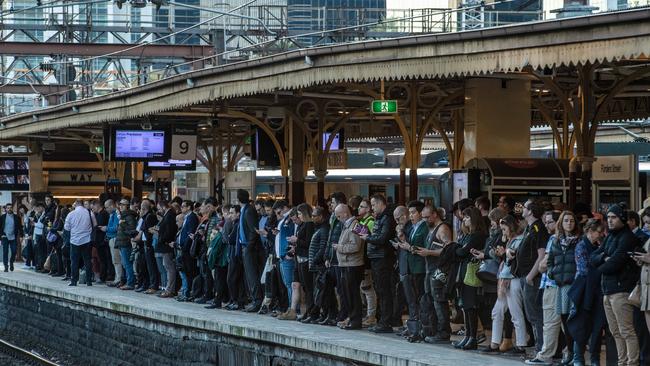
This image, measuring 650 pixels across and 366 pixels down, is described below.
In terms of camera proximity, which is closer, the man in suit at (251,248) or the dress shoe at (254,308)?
the man in suit at (251,248)

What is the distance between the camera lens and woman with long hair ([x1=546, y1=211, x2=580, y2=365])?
12.5m

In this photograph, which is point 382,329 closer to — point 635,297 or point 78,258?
point 635,297

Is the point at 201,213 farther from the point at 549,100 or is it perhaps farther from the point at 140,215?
the point at 549,100

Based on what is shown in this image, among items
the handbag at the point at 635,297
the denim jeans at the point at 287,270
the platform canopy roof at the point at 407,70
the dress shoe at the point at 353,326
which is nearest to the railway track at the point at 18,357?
the platform canopy roof at the point at 407,70

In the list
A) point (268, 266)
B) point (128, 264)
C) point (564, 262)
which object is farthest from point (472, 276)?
point (128, 264)

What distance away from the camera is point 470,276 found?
14.2 metres

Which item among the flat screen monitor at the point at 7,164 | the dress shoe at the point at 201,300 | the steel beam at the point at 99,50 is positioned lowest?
the dress shoe at the point at 201,300

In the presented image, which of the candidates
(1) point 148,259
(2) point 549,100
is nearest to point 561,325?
(1) point 148,259

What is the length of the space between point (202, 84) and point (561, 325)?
11229mm

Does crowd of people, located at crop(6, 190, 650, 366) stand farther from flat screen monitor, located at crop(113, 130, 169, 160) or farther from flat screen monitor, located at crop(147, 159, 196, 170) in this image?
flat screen monitor, located at crop(147, 159, 196, 170)

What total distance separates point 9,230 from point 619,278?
62.3ft

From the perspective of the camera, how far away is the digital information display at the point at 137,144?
29.9 m

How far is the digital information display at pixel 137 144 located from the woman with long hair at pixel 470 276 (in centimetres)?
1658

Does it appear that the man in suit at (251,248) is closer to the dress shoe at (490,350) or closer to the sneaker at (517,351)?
the dress shoe at (490,350)
